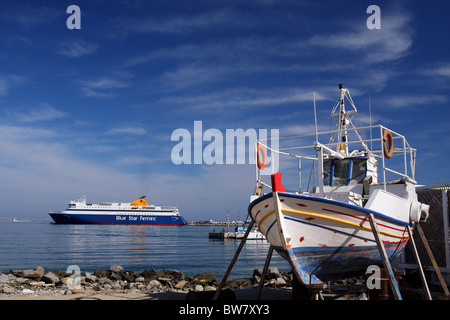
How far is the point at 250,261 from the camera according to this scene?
40000 millimetres

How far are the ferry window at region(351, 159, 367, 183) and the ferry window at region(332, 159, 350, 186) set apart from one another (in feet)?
0.79

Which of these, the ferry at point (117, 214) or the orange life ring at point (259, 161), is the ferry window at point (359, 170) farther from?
the ferry at point (117, 214)

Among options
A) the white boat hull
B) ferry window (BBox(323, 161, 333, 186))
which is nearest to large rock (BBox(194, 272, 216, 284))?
ferry window (BBox(323, 161, 333, 186))

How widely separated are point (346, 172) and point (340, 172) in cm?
19

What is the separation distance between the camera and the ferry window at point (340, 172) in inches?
496

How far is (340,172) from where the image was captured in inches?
501

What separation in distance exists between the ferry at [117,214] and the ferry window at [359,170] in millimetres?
104413

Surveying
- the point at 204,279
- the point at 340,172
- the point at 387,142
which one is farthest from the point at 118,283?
the point at 387,142

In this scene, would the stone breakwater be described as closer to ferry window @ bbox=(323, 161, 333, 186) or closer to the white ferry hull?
ferry window @ bbox=(323, 161, 333, 186)

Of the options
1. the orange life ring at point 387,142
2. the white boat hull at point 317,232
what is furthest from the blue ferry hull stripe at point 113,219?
the orange life ring at point 387,142

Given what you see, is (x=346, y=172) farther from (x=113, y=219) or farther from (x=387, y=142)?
(x=113, y=219)
